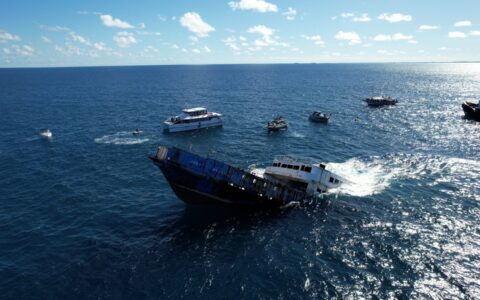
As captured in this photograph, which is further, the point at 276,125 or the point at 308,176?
the point at 276,125

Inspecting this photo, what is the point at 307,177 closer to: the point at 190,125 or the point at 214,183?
the point at 214,183

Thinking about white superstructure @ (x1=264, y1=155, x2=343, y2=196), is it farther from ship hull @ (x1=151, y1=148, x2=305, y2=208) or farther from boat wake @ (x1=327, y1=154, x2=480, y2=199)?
ship hull @ (x1=151, y1=148, x2=305, y2=208)

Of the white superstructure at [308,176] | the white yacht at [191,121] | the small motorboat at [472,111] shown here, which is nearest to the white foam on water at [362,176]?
the white superstructure at [308,176]

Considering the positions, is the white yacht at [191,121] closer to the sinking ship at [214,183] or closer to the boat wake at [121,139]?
the boat wake at [121,139]

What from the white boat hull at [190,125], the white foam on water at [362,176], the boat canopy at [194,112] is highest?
the boat canopy at [194,112]

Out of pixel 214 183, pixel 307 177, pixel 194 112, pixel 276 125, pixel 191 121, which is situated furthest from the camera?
pixel 194 112

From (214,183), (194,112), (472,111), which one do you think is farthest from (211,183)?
(472,111)

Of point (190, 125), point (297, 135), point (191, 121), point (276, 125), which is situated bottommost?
point (297, 135)

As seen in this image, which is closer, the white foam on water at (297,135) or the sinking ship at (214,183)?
the sinking ship at (214,183)
